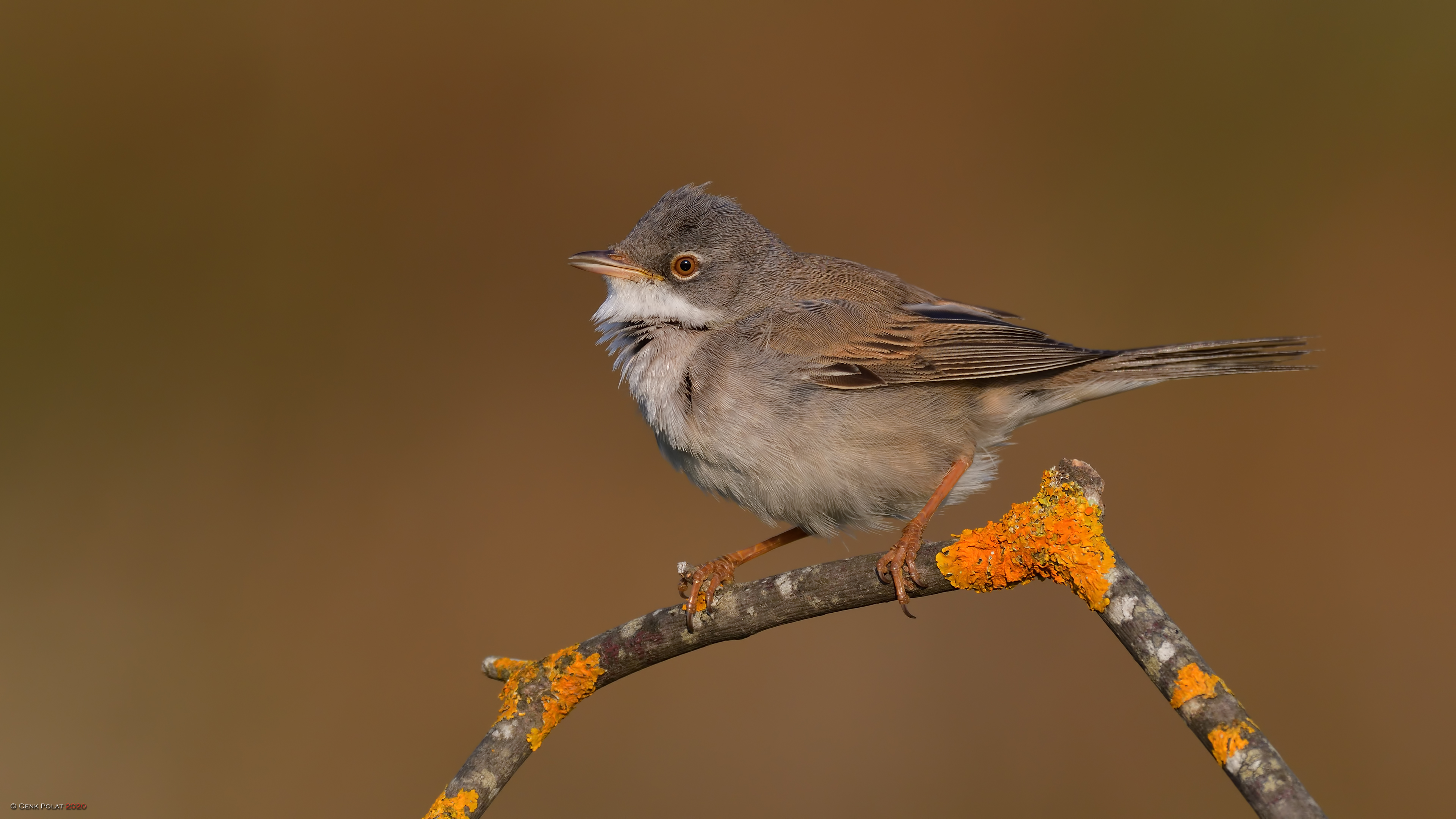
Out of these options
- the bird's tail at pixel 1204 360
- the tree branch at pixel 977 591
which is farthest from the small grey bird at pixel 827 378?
the tree branch at pixel 977 591

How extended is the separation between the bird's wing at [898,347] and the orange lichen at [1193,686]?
67.2 inches

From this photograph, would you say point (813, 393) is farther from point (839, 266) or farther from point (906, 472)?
point (839, 266)

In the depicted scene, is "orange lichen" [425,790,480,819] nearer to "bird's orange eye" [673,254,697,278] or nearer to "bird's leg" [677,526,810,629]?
"bird's leg" [677,526,810,629]

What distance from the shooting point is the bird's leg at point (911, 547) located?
2.40 metres

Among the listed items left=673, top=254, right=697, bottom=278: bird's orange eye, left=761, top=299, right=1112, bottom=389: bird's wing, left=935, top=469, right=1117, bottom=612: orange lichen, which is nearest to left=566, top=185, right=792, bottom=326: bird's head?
left=673, top=254, right=697, bottom=278: bird's orange eye

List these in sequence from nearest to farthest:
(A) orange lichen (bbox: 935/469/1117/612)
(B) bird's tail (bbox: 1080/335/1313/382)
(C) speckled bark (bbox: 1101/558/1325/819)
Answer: (C) speckled bark (bbox: 1101/558/1325/819)
(A) orange lichen (bbox: 935/469/1117/612)
(B) bird's tail (bbox: 1080/335/1313/382)

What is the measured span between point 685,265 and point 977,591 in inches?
78.0

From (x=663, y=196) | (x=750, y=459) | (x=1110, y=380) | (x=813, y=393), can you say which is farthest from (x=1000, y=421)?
(x=663, y=196)

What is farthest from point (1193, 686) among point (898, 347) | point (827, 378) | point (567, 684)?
point (898, 347)

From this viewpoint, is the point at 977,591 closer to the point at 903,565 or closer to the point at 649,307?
the point at 903,565

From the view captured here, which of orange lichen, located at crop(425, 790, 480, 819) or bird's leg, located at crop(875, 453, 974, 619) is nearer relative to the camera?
orange lichen, located at crop(425, 790, 480, 819)

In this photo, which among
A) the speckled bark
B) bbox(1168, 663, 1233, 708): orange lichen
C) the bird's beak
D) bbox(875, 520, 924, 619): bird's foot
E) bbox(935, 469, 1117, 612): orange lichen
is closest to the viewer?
the speckled bark

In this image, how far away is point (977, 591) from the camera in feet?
7.17

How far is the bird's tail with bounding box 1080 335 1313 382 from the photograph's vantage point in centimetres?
300
